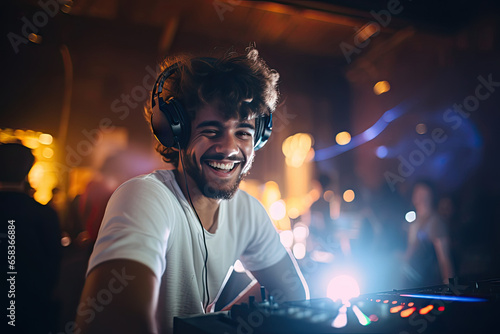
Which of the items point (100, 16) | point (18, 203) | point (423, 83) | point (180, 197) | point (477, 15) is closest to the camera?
point (180, 197)

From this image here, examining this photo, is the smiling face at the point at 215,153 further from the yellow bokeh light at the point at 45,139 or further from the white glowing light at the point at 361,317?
the yellow bokeh light at the point at 45,139

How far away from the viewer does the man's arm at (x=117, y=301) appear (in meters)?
0.56

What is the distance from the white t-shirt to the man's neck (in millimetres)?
21

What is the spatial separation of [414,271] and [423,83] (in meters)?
1.61

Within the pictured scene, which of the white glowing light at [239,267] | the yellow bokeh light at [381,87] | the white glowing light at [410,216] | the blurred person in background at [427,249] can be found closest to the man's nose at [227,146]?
the white glowing light at [239,267]

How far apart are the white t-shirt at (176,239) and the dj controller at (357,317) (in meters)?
0.19

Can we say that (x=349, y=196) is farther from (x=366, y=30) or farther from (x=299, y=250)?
(x=366, y=30)

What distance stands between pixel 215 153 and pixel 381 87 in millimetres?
2752

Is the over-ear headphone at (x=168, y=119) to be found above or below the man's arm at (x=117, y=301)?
above

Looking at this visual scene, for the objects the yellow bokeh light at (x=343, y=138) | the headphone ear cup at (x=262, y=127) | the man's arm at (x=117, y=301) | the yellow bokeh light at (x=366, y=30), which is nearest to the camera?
the man's arm at (x=117, y=301)

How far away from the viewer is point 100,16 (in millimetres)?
2160

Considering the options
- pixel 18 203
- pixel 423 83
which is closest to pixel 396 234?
pixel 423 83

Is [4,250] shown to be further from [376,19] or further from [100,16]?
[376,19]

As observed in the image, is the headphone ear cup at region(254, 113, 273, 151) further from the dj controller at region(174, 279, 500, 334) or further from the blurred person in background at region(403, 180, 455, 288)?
the blurred person in background at region(403, 180, 455, 288)
